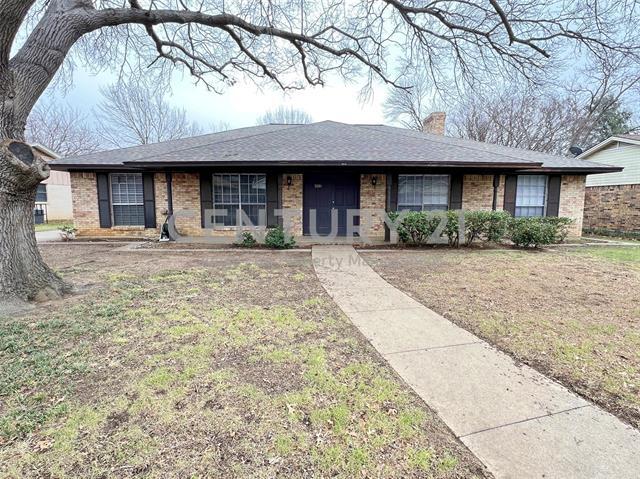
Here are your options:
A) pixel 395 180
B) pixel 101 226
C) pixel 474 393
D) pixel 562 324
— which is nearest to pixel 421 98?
pixel 395 180

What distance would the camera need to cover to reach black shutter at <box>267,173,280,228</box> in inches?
402

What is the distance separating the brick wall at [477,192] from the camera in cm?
1059

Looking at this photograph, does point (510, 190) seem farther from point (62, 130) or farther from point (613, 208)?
point (62, 130)

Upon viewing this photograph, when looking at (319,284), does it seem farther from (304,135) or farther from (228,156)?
(304,135)

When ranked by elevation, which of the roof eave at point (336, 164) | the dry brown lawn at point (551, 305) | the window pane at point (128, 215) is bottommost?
the dry brown lawn at point (551, 305)

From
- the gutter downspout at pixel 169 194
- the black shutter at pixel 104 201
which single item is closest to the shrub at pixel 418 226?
the gutter downspout at pixel 169 194

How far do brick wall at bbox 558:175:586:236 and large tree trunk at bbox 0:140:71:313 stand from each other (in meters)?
13.9

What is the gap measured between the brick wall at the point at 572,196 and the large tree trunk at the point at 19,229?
13.9m

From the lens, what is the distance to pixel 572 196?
11.0 m

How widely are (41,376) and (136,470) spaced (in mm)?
1534

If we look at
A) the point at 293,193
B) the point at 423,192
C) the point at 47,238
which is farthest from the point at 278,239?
the point at 47,238

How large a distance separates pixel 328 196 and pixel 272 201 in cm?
184

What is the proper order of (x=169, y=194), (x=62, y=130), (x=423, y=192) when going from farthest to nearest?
(x=62, y=130) < (x=423, y=192) < (x=169, y=194)

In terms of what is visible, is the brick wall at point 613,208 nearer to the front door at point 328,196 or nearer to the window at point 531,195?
the window at point 531,195
